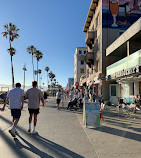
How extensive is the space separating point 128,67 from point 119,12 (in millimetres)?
12177

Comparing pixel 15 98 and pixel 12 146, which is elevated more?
pixel 15 98

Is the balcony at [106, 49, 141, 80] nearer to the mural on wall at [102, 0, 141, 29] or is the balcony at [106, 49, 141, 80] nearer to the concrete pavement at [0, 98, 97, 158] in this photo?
the mural on wall at [102, 0, 141, 29]

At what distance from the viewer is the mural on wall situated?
930 inches

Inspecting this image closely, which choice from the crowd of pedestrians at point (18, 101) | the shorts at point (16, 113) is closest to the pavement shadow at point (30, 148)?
the crowd of pedestrians at point (18, 101)

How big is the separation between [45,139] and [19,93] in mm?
1785

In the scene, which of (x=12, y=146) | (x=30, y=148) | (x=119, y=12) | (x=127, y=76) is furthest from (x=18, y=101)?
(x=119, y=12)

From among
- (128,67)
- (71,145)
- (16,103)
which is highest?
(128,67)

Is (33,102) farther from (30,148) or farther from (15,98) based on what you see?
(30,148)

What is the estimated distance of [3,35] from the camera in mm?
34594

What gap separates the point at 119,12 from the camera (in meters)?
23.7

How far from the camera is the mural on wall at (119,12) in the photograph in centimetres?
2362

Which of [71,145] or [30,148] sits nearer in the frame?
[30,148]

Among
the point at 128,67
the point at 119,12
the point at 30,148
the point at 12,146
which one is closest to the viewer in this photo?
the point at 30,148

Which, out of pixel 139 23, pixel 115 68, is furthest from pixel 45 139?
pixel 115 68
